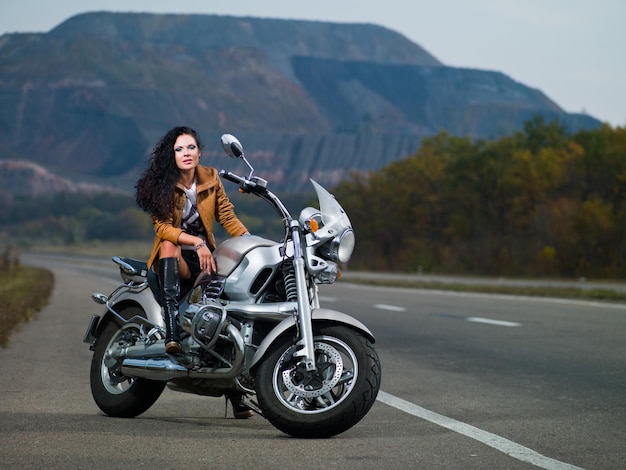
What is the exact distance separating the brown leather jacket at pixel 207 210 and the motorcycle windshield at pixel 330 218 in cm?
81

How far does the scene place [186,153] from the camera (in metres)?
7.89

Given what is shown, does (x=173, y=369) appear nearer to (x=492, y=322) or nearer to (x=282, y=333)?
(x=282, y=333)

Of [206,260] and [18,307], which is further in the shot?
[18,307]

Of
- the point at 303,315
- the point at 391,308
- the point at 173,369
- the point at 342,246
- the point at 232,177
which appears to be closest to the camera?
the point at 303,315

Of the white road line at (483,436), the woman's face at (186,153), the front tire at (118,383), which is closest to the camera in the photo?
the white road line at (483,436)

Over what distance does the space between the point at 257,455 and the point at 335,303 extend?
19220 millimetres

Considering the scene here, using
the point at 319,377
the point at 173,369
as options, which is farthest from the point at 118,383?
the point at 319,377

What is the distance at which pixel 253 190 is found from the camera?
7.30 meters

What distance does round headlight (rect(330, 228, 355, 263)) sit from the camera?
279 inches

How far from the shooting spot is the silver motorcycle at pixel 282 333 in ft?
23.0

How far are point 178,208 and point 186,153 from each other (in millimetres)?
357

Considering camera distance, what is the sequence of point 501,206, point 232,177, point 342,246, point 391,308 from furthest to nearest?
1. point 501,206
2. point 391,308
3. point 232,177
4. point 342,246

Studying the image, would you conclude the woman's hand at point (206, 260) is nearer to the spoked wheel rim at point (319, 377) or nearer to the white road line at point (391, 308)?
the spoked wheel rim at point (319, 377)

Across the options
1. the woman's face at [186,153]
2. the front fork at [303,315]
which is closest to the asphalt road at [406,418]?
the front fork at [303,315]
